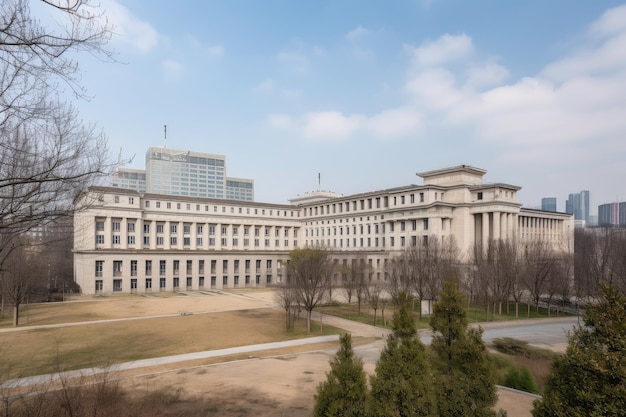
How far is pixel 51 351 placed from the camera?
25766 millimetres

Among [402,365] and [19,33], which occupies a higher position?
[19,33]

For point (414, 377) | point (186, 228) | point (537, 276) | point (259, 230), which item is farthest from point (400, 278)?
point (186, 228)

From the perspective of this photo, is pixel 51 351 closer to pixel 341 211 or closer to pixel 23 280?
pixel 23 280

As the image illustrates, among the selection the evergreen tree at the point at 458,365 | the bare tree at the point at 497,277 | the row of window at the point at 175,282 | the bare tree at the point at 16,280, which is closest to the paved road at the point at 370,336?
the bare tree at the point at 497,277

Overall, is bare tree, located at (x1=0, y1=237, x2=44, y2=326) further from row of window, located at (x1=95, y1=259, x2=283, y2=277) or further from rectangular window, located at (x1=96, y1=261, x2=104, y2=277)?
row of window, located at (x1=95, y1=259, x2=283, y2=277)

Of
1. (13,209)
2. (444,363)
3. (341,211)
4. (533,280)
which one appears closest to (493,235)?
(533,280)

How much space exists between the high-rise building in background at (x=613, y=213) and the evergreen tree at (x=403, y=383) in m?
205

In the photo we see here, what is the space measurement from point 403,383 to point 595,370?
14.0 ft

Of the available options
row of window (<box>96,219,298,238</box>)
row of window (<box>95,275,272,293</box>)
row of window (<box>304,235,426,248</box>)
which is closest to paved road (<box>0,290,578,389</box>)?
row of window (<box>304,235,426,248</box>)

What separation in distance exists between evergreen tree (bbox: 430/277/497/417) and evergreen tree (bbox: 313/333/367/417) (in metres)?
3.21

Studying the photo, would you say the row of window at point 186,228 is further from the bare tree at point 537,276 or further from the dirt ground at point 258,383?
the bare tree at point 537,276

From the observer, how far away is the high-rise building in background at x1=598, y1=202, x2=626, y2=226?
175000 millimetres

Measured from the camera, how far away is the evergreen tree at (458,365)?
39.2 ft

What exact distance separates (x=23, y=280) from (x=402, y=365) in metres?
41.3
